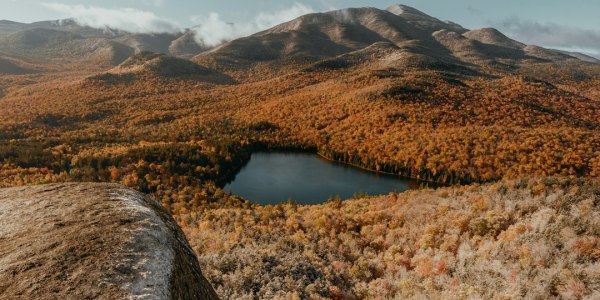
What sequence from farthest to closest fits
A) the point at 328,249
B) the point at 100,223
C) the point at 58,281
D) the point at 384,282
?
the point at 328,249 < the point at 384,282 < the point at 100,223 < the point at 58,281

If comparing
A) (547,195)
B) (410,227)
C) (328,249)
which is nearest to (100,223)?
(328,249)

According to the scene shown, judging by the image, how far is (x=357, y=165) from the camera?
231 ft

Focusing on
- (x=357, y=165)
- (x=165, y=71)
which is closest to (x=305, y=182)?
(x=357, y=165)

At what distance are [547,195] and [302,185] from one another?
142 feet

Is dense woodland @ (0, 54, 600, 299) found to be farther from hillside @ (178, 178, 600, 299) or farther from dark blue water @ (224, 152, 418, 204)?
dark blue water @ (224, 152, 418, 204)

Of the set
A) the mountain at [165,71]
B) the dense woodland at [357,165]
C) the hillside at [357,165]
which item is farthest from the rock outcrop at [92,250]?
the mountain at [165,71]

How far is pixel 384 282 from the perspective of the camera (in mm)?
16578

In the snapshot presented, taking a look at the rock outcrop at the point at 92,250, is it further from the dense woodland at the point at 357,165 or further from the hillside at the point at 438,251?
the dense woodland at the point at 357,165

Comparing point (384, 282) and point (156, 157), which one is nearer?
point (384, 282)

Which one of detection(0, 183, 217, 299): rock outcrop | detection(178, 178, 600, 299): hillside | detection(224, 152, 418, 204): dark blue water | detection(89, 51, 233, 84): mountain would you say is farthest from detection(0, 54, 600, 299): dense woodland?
detection(0, 183, 217, 299): rock outcrop

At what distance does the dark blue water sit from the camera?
5609 cm

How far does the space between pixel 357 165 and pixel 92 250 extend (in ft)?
214

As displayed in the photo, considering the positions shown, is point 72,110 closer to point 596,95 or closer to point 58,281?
point 58,281

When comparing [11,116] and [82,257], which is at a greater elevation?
[82,257]
